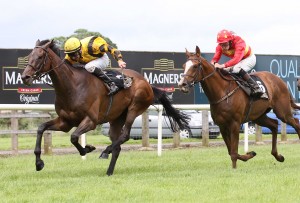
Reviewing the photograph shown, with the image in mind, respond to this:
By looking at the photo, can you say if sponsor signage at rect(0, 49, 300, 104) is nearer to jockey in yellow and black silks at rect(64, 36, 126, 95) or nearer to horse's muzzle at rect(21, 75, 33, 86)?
jockey in yellow and black silks at rect(64, 36, 126, 95)

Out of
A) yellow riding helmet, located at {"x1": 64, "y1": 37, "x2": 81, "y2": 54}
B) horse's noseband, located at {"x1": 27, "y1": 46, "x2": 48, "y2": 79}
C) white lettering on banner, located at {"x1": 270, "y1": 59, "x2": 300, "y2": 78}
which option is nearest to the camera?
horse's noseband, located at {"x1": 27, "y1": 46, "x2": 48, "y2": 79}

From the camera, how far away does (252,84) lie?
10773 mm

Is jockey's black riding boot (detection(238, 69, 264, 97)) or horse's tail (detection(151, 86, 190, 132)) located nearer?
jockey's black riding boot (detection(238, 69, 264, 97))

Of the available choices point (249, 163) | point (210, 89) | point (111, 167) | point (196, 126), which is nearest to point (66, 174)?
point (111, 167)

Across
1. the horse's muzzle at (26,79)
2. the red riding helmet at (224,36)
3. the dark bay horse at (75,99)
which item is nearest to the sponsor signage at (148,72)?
the dark bay horse at (75,99)

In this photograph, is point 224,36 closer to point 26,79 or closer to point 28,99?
point 26,79

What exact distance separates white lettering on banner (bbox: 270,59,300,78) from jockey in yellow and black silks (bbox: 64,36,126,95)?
1231cm

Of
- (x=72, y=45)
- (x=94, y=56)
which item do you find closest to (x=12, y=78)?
(x=94, y=56)

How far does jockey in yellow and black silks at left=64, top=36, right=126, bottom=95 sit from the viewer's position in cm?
999

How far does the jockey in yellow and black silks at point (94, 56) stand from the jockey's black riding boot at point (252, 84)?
1942 mm

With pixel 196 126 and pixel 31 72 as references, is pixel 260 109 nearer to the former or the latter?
pixel 31 72

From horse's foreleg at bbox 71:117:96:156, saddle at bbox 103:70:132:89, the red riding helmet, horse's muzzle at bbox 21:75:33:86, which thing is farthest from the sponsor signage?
horse's muzzle at bbox 21:75:33:86

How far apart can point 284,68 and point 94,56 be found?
12872 mm

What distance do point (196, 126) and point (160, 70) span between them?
1.96 meters
